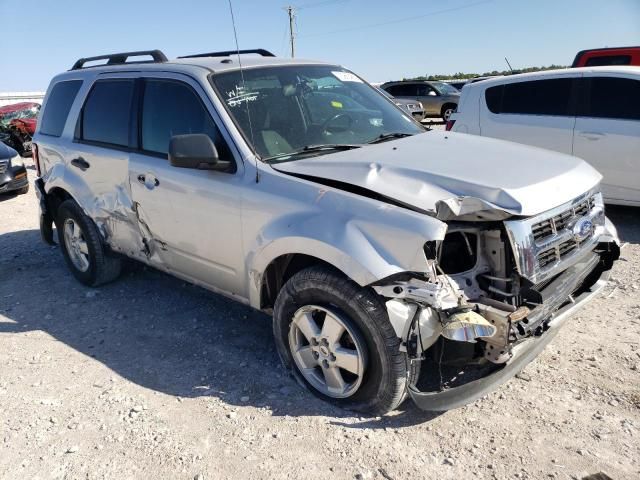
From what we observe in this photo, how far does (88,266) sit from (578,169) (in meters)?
4.24

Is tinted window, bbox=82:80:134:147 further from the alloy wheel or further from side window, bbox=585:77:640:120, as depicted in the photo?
side window, bbox=585:77:640:120

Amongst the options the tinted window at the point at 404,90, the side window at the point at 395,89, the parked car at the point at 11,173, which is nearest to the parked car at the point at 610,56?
the parked car at the point at 11,173

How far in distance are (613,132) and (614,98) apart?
1.42 feet

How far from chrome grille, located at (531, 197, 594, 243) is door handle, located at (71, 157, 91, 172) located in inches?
144

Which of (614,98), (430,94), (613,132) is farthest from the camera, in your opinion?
(430,94)

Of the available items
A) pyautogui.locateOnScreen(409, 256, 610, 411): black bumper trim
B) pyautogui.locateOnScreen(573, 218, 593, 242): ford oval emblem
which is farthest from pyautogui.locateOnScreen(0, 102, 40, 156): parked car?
pyautogui.locateOnScreen(573, 218, 593, 242): ford oval emblem

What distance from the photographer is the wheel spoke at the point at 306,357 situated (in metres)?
3.17

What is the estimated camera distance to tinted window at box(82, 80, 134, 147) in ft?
14.1

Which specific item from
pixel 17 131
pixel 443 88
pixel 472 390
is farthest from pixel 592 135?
pixel 17 131

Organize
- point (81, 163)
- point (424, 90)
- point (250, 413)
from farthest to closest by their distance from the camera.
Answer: point (424, 90) < point (81, 163) < point (250, 413)

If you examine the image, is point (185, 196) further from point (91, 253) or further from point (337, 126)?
point (91, 253)

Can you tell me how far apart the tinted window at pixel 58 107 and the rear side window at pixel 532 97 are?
5.02 meters

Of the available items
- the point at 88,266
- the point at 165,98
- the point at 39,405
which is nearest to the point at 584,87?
the point at 165,98

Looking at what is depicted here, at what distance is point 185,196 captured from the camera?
3.65 m
